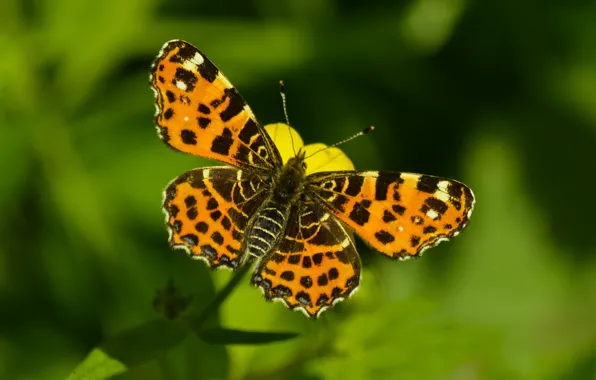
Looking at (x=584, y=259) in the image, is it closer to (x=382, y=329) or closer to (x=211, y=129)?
(x=382, y=329)

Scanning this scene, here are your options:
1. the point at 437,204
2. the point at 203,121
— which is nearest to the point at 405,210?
the point at 437,204

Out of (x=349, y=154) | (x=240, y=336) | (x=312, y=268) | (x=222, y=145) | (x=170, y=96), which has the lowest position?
(x=349, y=154)

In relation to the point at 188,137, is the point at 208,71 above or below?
above

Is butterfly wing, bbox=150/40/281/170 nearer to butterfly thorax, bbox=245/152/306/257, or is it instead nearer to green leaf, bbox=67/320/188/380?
butterfly thorax, bbox=245/152/306/257

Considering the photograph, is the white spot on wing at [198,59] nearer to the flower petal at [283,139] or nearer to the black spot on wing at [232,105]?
the black spot on wing at [232,105]

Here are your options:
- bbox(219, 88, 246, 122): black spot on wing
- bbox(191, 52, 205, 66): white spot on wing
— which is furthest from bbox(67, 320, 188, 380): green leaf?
bbox(191, 52, 205, 66): white spot on wing

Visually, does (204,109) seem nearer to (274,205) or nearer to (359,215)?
(274,205)

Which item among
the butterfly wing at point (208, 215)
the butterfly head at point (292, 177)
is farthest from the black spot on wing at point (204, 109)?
the butterfly head at point (292, 177)
